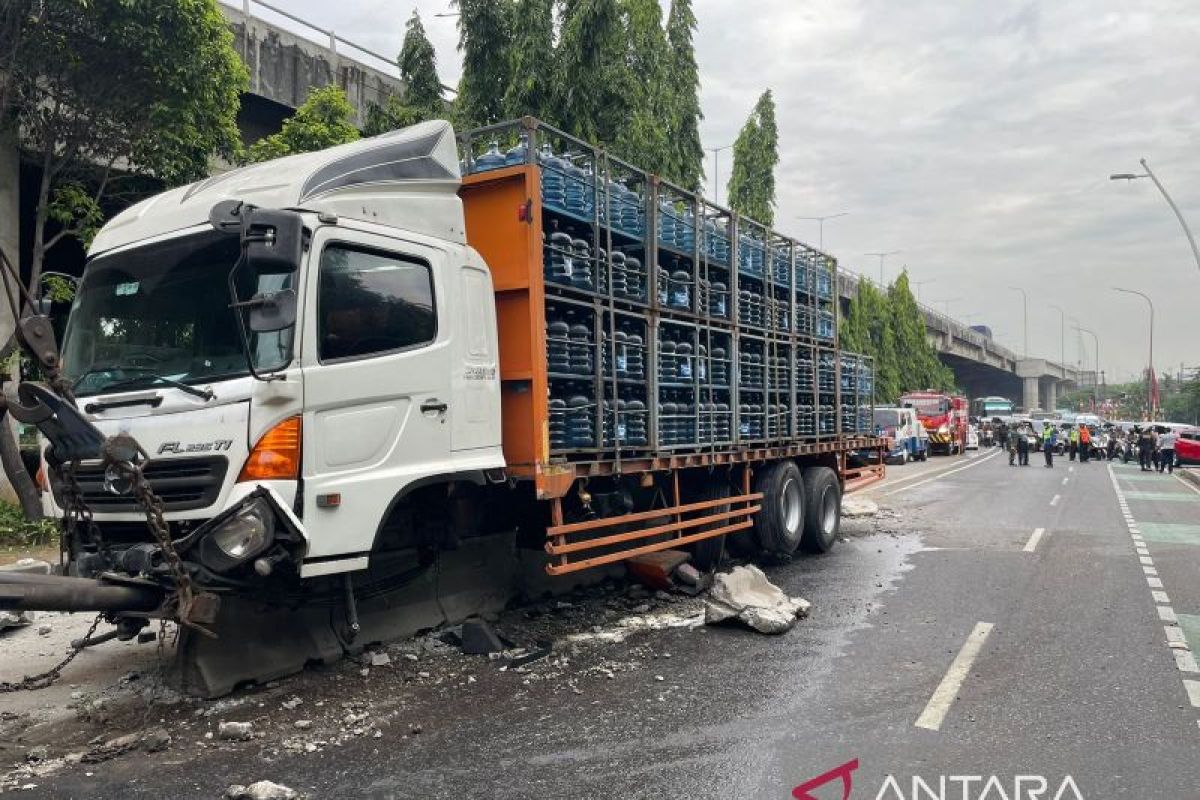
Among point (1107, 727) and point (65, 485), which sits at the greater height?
point (65, 485)

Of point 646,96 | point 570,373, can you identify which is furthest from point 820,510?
point 646,96

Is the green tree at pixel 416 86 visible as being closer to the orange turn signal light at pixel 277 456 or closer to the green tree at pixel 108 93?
the green tree at pixel 108 93

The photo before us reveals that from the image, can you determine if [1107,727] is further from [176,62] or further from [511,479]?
[176,62]

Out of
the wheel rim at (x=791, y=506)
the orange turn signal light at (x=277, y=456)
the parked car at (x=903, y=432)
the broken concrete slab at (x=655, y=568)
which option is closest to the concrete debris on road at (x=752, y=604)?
the broken concrete slab at (x=655, y=568)

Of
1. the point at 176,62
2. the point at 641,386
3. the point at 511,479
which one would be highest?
the point at 176,62

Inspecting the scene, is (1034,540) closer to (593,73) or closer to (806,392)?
(806,392)

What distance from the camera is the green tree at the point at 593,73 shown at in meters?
13.5

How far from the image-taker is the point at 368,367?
5062 mm

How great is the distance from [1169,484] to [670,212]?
73.6 ft

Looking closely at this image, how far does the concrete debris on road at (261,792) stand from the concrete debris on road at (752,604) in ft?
12.5

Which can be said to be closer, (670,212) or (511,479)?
(511,479)

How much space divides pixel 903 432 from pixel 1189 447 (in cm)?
1034

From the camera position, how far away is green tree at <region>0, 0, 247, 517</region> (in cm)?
991

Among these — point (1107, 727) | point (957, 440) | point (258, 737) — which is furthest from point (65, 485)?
point (957, 440)
